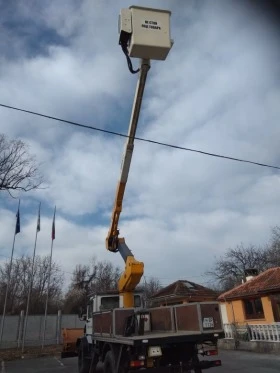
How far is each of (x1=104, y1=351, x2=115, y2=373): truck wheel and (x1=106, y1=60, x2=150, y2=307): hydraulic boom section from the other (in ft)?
8.09

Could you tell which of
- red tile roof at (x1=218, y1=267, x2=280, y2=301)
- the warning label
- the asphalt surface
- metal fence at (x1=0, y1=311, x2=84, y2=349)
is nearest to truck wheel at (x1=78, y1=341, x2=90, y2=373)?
the asphalt surface

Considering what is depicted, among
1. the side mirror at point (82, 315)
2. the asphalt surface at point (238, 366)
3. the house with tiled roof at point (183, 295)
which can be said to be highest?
the house with tiled roof at point (183, 295)

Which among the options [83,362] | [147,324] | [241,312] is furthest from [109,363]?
[241,312]

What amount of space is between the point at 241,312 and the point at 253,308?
46.1 inches

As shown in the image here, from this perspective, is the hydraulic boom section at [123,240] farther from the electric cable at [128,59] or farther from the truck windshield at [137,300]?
the truck windshield at [137,300]

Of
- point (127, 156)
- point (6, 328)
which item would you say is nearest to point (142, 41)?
point (127, 156)

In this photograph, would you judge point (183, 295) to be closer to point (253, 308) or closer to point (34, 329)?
point (253, 308)

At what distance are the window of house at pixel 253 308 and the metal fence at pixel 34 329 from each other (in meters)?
17.2

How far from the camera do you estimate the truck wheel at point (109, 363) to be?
9.51 metres

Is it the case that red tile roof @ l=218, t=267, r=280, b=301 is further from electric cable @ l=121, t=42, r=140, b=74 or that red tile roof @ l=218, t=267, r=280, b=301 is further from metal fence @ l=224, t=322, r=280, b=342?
electric cable @ l=121, t=42, r=140, b=74

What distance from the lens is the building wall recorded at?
21953 mm

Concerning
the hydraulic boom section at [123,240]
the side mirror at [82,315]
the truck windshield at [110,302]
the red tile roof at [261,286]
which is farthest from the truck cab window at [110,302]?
the red tile roof at [261,286]

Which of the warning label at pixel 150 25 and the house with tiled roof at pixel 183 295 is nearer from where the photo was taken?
the warning label at pixel 150 25

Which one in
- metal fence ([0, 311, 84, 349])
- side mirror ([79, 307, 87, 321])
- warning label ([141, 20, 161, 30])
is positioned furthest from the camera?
metal fence ([0, 311, 84, 349])
